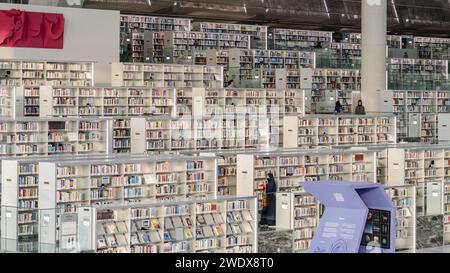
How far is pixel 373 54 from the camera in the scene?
2730 centimetres

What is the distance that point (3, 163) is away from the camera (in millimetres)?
15539

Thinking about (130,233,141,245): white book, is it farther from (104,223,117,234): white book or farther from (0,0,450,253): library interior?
(104,223,117,234): white book

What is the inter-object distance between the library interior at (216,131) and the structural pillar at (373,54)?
0.04 m

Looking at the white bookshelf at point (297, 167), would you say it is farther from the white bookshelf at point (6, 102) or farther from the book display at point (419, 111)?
the book display at point (419, 111)

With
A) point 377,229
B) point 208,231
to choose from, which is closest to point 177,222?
point 208,231

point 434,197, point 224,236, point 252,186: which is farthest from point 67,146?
point 434,197

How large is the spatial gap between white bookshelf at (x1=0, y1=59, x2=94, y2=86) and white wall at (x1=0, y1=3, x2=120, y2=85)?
0.19 meters

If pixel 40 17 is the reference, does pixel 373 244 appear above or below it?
below

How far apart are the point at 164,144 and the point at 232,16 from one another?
15.7 m

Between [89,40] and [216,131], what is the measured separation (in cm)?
416

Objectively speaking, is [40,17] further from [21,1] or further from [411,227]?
[411,227]

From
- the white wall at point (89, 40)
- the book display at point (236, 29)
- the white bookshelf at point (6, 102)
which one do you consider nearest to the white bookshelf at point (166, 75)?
the white wall at point (89, 40)

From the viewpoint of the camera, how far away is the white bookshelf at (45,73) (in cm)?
2227

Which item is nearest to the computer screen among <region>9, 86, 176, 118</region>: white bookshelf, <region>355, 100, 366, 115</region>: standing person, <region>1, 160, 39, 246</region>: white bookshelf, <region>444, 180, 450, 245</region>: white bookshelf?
<region>1, 160, 39, 246</region>: white bookshelf
